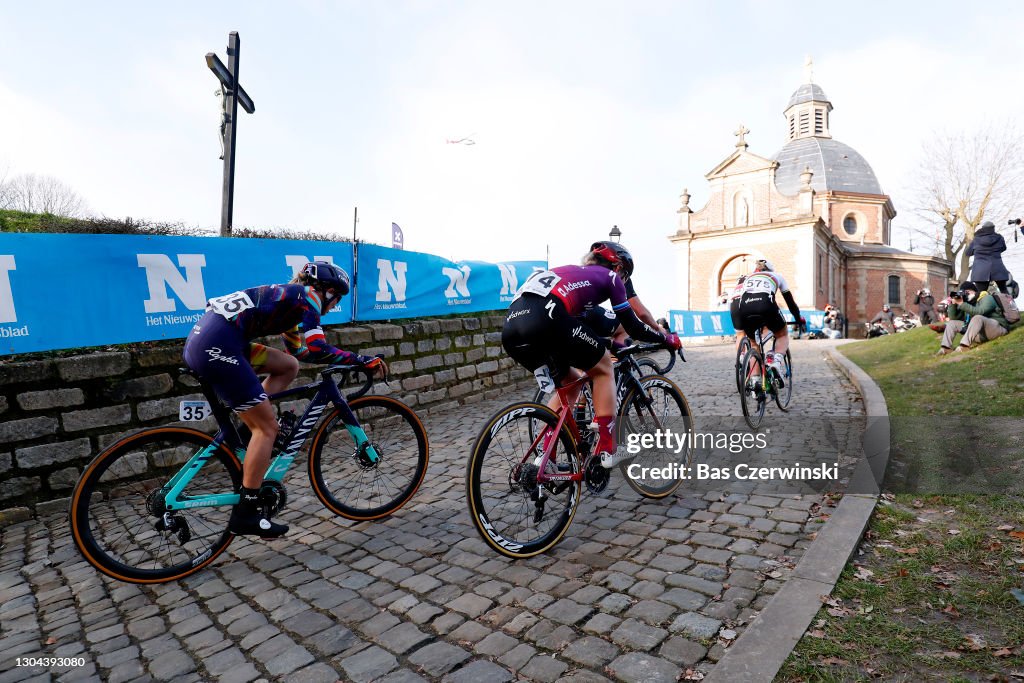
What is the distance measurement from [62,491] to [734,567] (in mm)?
5298

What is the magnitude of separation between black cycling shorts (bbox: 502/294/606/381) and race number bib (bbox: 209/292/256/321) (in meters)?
1.65

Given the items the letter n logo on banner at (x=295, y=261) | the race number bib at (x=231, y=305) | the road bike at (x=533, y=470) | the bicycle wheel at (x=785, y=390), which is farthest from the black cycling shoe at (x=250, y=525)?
the bicycle wheel at (x=785, y=390)

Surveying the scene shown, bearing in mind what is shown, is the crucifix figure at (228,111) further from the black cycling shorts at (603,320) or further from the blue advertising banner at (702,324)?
the blue advertising banner at (702,324)

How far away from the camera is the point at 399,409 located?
431cm

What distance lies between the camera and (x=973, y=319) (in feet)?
33.8

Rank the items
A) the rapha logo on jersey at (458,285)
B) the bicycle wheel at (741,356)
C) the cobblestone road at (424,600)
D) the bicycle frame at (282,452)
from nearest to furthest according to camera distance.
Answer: the cobblestone road at (424,600)
the bicycle frame at (282,452)
the bicycle wheel at (741,356)
the rapha logo on jersey at (458,285)

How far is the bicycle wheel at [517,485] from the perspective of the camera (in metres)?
3.26

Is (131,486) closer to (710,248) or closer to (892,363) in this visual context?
(892,363)

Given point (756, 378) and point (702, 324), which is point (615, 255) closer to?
point (756, 378)

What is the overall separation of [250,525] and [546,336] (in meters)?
2.23

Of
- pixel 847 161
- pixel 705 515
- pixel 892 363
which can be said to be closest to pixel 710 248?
pixel 847 161

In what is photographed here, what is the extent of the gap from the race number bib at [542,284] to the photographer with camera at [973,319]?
10.6 meters

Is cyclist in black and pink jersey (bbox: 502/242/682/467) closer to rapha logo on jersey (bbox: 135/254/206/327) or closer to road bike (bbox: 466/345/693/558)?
road bike (bbox: 466/345/693/558)

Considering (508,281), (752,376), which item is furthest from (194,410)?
(508,281)
